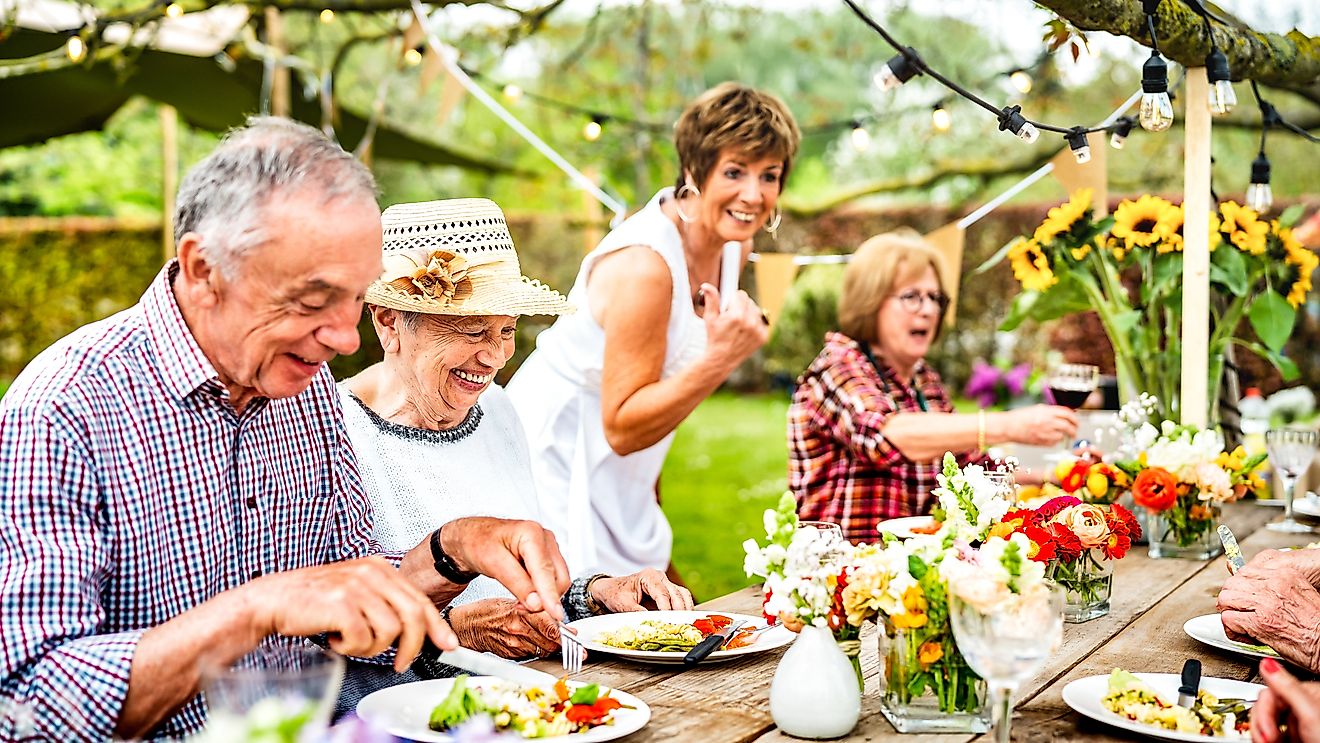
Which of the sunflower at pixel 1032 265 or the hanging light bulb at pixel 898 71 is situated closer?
the hanging light bulb at pixel 898 71

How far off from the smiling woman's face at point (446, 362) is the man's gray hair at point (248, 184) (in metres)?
0.84

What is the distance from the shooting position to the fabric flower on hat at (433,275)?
237cm

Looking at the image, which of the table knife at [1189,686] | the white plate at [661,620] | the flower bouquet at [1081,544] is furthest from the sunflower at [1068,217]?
the table knife at [1189,686]

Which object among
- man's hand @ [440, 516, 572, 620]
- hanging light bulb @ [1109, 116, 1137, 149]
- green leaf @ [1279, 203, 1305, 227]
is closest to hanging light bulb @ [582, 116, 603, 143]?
hanging light bulb @ [1109, 116, 1137, 149]

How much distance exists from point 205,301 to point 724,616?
3.35ft

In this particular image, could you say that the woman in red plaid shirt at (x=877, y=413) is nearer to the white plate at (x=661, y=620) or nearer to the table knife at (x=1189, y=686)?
the white plate at (x=661, y=620)

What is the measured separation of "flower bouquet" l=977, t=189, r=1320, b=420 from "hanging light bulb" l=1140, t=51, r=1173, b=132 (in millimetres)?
849

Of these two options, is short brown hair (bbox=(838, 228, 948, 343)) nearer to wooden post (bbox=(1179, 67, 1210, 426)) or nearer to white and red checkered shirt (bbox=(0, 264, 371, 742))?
wooden post (bbox=(1179, 67, 1210, 426))

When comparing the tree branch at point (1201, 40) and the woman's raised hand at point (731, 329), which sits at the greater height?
the tree branch at point (1201, 40)

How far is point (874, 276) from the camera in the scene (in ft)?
12.0

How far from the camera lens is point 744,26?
8586 mm

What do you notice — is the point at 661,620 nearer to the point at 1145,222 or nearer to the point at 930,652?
the point at 930,652

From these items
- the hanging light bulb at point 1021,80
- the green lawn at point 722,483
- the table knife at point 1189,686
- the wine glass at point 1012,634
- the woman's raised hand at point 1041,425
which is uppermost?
the hanging light bulb at point 1021,80

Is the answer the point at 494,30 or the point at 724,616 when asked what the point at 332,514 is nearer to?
the point at 724,616
